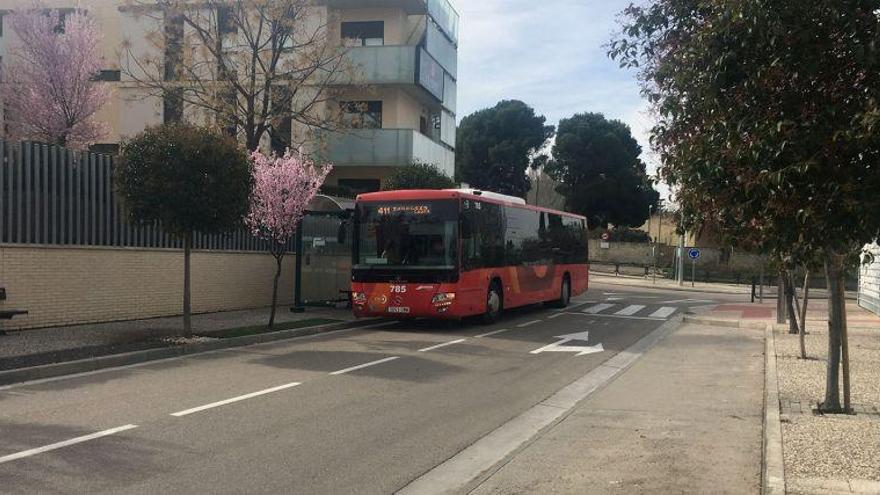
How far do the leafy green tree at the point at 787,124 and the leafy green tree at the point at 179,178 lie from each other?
9.04 metres

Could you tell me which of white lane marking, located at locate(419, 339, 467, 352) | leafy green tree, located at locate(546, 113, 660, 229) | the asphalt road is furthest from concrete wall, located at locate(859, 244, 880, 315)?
leafy green tree, located at locate(546, 113, 660, 229)

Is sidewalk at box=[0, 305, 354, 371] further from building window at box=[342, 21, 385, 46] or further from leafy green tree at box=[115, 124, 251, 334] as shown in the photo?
building window at box=[342, 21, 385, 46]

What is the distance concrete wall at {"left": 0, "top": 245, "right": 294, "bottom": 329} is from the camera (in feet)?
44.2

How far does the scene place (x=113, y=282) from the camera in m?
15.3

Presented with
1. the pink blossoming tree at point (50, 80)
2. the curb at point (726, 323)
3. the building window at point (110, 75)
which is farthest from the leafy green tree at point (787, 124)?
the building window at point (110, 75)

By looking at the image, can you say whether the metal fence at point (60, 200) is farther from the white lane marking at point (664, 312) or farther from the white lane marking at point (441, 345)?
the white lane marking at point (664, 312)

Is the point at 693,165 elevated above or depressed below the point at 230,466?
above

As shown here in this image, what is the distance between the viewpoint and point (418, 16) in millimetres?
31875

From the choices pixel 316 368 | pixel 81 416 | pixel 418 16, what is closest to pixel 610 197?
→ pixel 418 16

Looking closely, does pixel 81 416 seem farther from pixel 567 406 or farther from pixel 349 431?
pixel 567 406

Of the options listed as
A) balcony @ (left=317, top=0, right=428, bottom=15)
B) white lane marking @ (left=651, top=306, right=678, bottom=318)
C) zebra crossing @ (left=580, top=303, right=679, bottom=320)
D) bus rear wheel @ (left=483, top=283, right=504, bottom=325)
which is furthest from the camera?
balcony @ (left=317, top=0, right=428, bottom=15)

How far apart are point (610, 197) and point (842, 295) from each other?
55.2 meters

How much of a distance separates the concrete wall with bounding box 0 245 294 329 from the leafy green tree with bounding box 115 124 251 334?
254 cm

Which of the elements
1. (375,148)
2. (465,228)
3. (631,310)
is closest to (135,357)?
(465,228)
